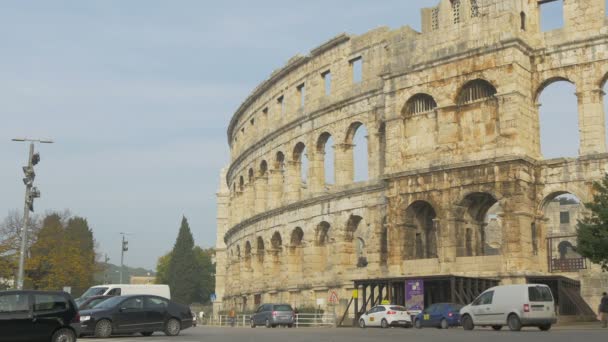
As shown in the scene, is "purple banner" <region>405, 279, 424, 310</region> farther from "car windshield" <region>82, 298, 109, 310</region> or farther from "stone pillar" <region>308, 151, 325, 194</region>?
"car windshield" <region>82, 298, 109, 310</region>

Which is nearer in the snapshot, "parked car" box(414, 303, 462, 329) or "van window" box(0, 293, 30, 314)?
"van window" box(0, 293, 30, 314)

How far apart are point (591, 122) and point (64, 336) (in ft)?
77.8

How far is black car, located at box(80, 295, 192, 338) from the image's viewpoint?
2203 centimetres

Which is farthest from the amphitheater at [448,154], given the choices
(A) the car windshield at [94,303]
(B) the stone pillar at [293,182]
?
(A) the car windshield at [94,303]

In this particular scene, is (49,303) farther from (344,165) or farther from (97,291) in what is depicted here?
(344,165)

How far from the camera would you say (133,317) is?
22.5 meters

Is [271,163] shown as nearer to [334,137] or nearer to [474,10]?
[334,137]

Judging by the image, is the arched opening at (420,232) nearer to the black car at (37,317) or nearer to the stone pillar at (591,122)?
the stone pillar at (591,122)

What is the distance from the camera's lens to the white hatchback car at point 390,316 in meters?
30.7

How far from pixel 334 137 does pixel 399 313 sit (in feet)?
48.5

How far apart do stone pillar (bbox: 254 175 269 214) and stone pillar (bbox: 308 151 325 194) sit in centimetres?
836

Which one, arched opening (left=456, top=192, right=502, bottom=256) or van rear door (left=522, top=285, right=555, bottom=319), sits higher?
arched opening (left=456, top=192, right=502, bottom=256)

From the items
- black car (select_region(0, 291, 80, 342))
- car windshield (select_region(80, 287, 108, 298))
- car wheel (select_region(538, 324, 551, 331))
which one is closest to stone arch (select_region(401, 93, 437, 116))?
car wheel (select_region(538, 324, 551, 331))

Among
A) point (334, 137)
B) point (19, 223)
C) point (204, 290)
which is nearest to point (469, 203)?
point (334, 137)
